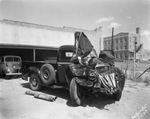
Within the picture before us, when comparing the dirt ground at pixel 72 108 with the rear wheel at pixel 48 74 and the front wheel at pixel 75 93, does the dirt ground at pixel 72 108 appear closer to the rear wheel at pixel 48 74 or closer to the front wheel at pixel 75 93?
the front wheel at pixel 75 93

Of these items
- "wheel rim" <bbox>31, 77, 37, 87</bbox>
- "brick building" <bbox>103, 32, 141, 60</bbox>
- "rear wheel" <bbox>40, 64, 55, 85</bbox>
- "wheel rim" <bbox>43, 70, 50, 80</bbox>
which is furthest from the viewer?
"brick building" <bbox>103, 32, 141, 60</bbox>

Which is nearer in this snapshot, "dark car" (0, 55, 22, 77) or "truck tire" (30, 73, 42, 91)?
"truck tire" (30, 73, 42, 91)

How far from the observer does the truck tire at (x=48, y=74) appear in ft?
18.0

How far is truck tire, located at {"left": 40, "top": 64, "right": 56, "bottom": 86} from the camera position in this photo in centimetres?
550

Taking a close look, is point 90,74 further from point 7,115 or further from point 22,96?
point 22,96

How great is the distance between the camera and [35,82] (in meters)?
6.57

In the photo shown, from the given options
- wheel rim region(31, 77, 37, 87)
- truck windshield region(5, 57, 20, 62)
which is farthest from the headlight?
truck windshield region(5, 57, 20, 62)

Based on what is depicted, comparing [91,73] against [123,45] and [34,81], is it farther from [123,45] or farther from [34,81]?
[123,45]

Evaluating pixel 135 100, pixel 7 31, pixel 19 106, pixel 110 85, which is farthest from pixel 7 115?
pixel 7 31

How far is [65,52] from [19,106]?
2835mm

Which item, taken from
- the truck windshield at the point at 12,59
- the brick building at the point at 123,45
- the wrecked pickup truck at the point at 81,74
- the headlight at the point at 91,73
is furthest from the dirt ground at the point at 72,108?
the brick building at the point at 123,45

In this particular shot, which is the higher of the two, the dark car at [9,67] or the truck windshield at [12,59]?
the truck windshield at [12,59]

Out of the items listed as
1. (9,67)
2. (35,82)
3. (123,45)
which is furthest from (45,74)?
(123,45)

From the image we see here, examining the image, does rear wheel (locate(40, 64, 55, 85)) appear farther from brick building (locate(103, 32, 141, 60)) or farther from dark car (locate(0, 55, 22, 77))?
brick building (locate(103, 32, 141, 60))
